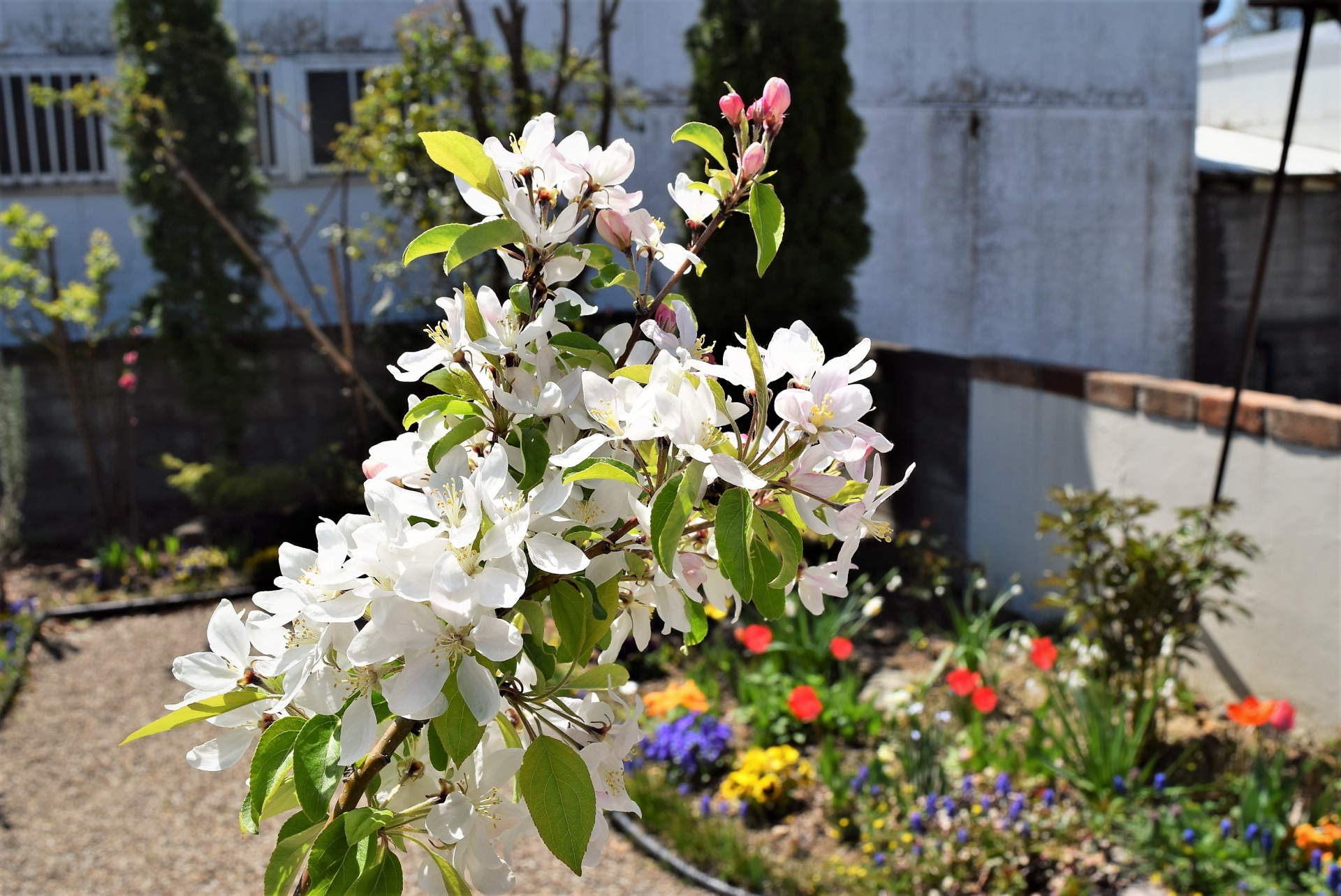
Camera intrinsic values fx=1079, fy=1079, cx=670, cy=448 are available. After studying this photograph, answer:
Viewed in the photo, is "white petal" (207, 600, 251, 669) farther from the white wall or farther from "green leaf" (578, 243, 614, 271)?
the white wall

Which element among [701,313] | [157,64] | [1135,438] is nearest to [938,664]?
[1135,438]

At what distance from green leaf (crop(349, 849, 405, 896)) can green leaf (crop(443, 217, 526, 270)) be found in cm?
43

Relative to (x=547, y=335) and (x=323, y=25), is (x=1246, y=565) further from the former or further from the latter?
(x=323, y=25)

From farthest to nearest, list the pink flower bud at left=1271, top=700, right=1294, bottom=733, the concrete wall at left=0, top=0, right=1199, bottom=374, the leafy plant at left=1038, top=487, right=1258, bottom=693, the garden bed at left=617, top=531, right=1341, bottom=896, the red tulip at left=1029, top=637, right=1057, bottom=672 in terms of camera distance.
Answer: the concrete wall at left=0, top=0, right=1199, bottom=374
the leafy plant at left=1038, top=487, right=1258, bottom=693
the red tulip at left=1029, top=637, right=1057, bottom=672
the pink flower bud at left=1271, top=700, right=1294, bottom=733
the garden bed at left=617, top=531, right=1341, bottom=896

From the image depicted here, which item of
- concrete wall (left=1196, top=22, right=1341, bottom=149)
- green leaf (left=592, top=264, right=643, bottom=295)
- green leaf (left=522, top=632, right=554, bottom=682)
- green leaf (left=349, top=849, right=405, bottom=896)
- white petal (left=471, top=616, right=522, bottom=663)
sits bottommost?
green leaf (left=349, top=849, right=405, bottom=896)

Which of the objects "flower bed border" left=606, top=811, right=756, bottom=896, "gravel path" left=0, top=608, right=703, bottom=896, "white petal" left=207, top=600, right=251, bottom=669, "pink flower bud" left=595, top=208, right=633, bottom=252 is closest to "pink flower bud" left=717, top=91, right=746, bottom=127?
"pink flower bud" left=595, top=208, right=633, bottom=252

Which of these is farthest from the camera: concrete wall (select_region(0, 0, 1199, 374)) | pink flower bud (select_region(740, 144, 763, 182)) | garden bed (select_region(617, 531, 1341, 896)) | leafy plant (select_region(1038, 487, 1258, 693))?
concrete wall (select_region(0, 0, 1199, 374))

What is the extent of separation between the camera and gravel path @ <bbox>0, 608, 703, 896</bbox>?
303 centimetres

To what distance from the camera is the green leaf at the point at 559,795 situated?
0.75m

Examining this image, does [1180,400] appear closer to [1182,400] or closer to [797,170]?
[1182,400]

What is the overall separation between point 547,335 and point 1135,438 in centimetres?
376

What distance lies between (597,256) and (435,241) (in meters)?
0.13

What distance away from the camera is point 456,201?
5438 mm

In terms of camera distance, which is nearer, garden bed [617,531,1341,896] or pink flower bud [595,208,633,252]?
pink flower bud [595,208,633,252]
